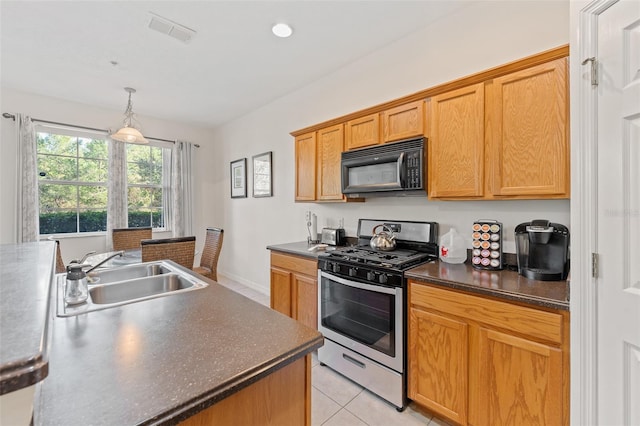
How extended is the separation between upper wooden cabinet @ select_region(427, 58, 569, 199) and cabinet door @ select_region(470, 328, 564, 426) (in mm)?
826

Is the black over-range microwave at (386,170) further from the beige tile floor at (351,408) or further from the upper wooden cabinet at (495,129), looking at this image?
the beige tile floor at (351,408)

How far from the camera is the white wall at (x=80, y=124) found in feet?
11.7

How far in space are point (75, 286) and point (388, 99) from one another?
263 cm

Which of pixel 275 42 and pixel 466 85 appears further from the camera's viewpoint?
pixel 275 42

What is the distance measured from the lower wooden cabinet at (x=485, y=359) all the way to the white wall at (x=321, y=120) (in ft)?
2.38

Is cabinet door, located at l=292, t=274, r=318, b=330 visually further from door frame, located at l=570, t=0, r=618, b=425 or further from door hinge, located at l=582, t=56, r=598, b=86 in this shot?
door hinge, located at l=582, t=56, r=598, b=86

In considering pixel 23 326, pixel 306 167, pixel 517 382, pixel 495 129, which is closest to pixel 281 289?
pixel 306 167

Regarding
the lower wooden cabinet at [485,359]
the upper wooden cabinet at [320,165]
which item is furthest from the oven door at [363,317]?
the upper wooden cabinet at [320,165]

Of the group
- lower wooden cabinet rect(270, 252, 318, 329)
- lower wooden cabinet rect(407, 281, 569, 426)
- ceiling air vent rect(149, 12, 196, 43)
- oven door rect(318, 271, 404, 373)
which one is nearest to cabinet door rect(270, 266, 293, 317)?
lower wooden cabinet rect(270, 252, 318, 329)

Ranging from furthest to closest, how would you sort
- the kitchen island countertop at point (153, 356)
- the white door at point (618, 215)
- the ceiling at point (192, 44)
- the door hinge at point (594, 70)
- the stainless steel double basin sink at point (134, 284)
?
the ceiling at point (192, 44) < the stainless steel double basin sink at point (134, 284) < the door hinge at point (594, 70) < the white door at point (618, 215) < the kitchen island countertop at point (153, 356)

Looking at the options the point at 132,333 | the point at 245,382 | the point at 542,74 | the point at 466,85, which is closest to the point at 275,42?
the point at 466,85

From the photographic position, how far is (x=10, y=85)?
3.47 meters

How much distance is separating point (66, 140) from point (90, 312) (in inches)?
168

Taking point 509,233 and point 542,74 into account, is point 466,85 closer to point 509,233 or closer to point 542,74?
point 542,74
